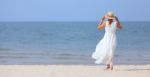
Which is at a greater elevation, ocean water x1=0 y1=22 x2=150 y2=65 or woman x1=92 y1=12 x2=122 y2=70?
woman x1=92 y1=12 x2=122 y2=70

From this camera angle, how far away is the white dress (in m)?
13.9

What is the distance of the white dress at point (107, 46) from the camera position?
13930 millimetres
